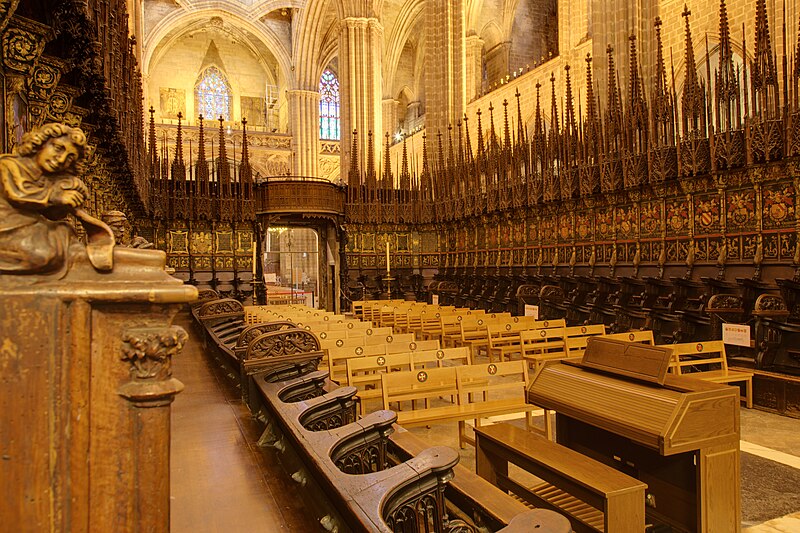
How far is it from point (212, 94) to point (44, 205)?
38065 millimetres

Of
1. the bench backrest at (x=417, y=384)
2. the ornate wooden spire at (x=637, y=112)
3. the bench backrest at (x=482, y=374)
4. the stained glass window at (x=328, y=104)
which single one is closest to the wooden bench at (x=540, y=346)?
the bench backrest at (x=482, y=374)

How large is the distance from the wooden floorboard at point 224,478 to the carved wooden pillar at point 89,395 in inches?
35.7

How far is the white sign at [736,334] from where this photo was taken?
20.1 ft

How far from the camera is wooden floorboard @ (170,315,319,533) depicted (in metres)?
2.07

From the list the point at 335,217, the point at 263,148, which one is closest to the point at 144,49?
the point at 263,148

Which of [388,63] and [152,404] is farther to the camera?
[388,63]

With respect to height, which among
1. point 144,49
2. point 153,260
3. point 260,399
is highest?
point 144,49

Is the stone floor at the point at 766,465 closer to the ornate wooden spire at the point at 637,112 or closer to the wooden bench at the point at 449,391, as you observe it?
the wooden bench at the point at 449,391

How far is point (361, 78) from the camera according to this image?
79.9 ft

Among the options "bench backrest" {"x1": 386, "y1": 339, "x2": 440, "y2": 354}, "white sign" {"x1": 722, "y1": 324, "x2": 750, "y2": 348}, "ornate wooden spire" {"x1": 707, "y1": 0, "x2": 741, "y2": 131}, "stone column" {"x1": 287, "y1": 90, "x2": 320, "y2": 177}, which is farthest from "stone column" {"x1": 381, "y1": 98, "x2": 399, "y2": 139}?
"white sign" {"x1": 722, "y1": 324, "x2": 750, "y2": 348}

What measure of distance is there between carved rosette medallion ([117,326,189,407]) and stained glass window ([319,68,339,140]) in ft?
125

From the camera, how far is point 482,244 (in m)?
15.5

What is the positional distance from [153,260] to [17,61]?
277 centimetres

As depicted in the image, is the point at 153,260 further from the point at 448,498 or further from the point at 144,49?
the point at 144,49
